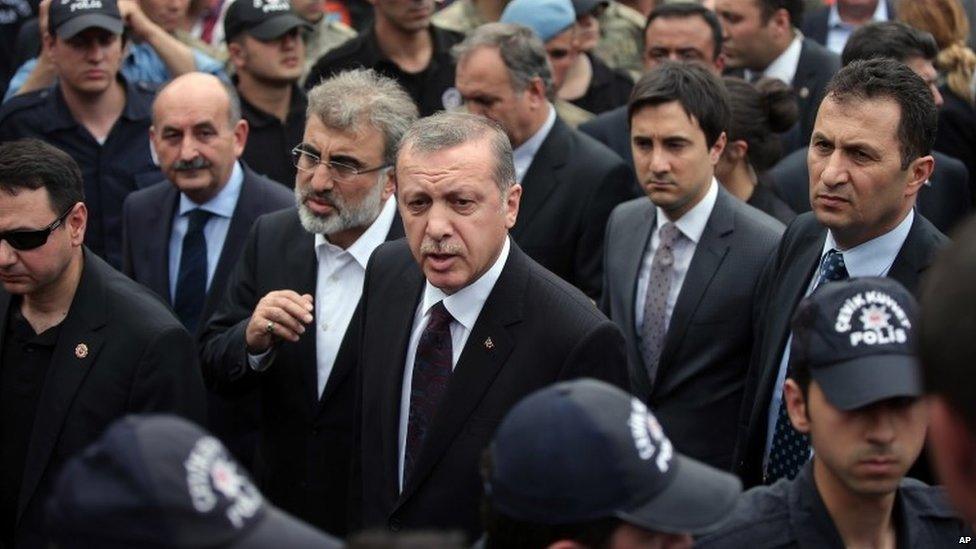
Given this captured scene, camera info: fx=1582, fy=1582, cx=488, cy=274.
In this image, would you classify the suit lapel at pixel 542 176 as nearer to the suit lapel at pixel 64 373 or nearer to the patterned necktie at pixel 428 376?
the patterned necktie at pixel 428 376

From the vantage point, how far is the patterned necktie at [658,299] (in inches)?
247

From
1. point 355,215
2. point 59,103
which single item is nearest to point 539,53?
point 355,215

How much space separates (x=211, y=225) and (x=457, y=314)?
8.01ft

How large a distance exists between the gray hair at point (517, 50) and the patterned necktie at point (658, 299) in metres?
1.50

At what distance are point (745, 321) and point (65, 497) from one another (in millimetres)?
3703

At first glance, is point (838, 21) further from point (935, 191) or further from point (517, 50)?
point (517, 50)

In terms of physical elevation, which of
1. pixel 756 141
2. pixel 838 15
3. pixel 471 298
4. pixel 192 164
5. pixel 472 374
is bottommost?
pixel 472 374

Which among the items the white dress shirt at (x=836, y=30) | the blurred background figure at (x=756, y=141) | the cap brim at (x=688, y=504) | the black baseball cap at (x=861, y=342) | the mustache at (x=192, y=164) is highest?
the white dress shirt at (x=836, y=30)

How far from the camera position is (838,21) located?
1100 cm

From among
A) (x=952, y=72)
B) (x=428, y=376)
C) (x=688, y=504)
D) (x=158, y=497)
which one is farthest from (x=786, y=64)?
(x=158, y=497)

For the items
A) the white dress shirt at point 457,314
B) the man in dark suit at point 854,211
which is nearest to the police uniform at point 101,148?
the white dress shirt at point 457,314

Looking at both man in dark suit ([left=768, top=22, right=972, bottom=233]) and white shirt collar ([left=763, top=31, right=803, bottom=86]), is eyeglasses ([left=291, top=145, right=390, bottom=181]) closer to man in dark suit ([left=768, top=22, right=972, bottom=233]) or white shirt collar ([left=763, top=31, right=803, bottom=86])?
man in dark suit ([left=768, top=22, right=972, bottom=233])

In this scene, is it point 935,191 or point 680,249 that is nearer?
point 680,249

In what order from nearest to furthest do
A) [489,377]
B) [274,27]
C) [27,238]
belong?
1. [489,377]
2. [27,238]
3. [274,27]
